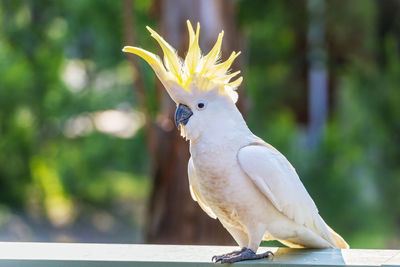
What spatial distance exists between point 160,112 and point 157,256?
2.34 m

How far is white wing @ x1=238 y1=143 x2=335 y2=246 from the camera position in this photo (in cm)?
139

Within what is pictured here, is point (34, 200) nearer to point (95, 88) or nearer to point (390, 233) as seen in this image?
point (95, 88)

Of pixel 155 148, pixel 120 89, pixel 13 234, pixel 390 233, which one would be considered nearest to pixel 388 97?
pixel 390 233

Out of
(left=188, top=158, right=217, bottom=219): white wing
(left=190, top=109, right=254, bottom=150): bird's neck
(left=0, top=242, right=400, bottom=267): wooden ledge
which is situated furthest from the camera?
(left=188, top=158, right=217, bottom=219): white wing

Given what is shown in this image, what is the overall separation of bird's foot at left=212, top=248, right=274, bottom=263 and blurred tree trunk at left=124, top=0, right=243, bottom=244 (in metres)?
1.93

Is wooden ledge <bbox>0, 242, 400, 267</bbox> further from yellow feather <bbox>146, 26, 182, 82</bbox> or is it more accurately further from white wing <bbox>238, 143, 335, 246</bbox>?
yellow feather <bbox>146, 26, 182, 82</bbox>

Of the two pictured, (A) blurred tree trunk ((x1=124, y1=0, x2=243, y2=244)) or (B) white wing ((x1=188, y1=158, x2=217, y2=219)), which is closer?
(B) white wing ((x1=188, y1=158, x2=217, y2=219))

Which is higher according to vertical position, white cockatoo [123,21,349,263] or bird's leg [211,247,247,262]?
white cockatoo [123,21,349,263]

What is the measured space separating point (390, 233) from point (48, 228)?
7.88 ft

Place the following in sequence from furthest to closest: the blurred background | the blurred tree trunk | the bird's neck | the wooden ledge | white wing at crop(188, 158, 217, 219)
Result: 1. the blurred background
2. the blurred tree trunk
3. white wing at crop(188, 158, 217, 219)
4. the bird's neck
5. the wooden ledge

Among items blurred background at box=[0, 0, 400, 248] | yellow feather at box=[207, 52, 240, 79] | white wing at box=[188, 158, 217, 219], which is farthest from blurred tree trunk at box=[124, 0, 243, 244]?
yellow feather at box=[207, 52, 240, 79]

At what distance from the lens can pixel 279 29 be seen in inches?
180

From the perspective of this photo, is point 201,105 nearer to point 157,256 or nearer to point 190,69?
point 190,69

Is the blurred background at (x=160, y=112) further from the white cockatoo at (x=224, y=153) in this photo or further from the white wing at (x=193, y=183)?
the white cockatoo at (x=224, y=153)
